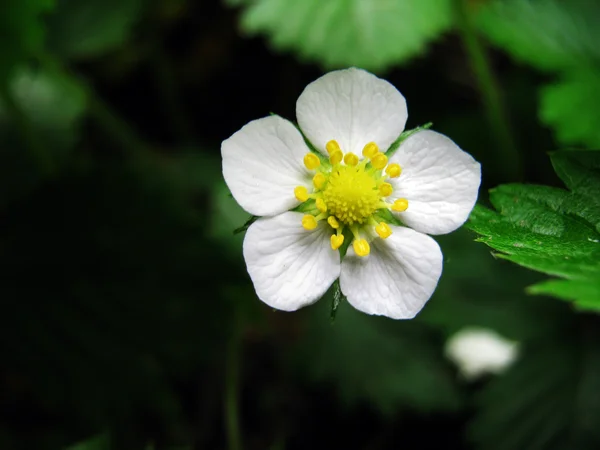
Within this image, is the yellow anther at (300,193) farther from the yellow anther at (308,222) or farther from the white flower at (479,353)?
the white flower at (479,353)

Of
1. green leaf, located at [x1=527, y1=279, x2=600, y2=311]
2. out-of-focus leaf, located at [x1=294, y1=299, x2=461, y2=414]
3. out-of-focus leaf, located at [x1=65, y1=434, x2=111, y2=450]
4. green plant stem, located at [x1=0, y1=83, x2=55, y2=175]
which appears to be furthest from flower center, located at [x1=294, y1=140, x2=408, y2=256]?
green plant stem, located at [x1=0, y1=83, x2=55, y2=175]

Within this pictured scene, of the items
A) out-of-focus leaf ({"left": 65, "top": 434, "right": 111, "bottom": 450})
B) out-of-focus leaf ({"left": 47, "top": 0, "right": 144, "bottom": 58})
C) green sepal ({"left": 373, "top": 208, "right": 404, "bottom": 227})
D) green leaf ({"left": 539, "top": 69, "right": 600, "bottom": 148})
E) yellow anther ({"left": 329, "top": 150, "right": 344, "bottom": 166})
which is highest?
out-of-focus leaf ({"left": 47, "top": 0, "right": 144, "bottom": 58})

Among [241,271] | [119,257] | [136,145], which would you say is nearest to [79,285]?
[119,257]

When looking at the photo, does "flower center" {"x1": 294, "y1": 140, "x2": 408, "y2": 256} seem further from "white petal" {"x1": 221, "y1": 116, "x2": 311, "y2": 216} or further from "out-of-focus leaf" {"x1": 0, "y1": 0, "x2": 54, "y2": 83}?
"out-of-focus leaf" {"x1": 0, "y1": 0, "x2": 54, "y2": 83}

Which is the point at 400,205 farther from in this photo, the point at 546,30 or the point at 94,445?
the point at 546,30

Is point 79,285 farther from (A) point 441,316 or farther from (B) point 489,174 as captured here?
(B) point 489,174

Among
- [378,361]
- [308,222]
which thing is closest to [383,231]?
[308,222]

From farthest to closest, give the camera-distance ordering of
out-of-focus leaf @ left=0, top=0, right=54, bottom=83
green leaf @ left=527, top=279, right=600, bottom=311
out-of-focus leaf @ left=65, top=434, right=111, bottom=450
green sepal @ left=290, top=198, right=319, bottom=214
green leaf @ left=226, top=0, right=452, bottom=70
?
green leaf @ left=226, top=0, right=452, bottom=70, out-of-focus leaf @ left=0, top=0, right=54, bottom=83, out-of-focus leaf @ left=65, top=434, right=111, bottom=450, green sepal @ left=290, top=198, right=319, bottom=214, green leaf @ left=527, top=279, right=600, bottom=311
